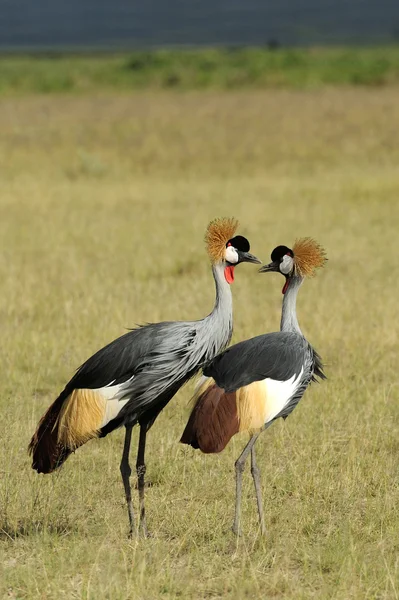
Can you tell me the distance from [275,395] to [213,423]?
32 centimetres

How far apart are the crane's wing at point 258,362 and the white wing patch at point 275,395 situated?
22 mm

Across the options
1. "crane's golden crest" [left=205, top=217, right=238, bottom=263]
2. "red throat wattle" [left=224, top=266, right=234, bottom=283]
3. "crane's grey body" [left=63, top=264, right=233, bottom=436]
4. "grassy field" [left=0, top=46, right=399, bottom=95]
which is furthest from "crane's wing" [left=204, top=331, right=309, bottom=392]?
"grassy field" [left=0, top=46, right=399, bottom=95]

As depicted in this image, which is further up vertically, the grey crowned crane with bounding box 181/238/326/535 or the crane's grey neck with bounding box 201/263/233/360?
the crane's grey neck with bounding box 201/263/233/360

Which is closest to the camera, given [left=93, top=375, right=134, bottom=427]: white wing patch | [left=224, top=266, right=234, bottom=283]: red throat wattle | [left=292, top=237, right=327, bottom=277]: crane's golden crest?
[left=93, top=375, right=134, bottom=427]: white wing patch

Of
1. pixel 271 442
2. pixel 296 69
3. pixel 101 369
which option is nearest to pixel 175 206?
pixel 271 442

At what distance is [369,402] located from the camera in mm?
6809

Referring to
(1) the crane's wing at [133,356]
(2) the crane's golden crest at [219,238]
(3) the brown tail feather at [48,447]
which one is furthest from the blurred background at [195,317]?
(2) the crane's golden crest at [219,238]

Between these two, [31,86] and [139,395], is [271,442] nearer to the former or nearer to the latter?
[139,395]

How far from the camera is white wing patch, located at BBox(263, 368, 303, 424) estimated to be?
15.4 ft

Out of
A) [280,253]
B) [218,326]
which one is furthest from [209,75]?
[218,326]

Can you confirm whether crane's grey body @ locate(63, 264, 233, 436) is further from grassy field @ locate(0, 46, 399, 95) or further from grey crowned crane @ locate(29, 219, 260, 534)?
grassy field @ locate(0, 46, 399, 95)

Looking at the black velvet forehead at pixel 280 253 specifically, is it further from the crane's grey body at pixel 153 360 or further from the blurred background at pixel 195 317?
the blurred background at pixel 195 317

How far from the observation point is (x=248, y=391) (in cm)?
466

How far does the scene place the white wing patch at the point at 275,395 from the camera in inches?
185
